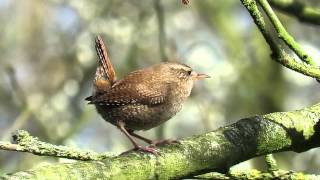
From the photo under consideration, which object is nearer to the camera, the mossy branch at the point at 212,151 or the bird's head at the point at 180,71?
the mossy branch at the point at 212,151

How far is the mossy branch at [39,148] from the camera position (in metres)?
2.12

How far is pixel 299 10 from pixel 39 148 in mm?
1536

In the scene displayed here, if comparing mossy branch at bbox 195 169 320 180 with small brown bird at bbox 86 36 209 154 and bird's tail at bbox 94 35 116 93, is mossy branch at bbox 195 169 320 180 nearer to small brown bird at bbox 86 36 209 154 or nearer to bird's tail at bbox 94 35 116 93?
small brown bird at bbox 86 36 209 154

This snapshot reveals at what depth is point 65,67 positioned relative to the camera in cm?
696

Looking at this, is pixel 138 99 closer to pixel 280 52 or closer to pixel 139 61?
pixel 280 52

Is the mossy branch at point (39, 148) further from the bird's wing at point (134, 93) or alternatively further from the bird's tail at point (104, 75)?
the bird's tail at point (104, 75)

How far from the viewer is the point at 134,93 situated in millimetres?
3184

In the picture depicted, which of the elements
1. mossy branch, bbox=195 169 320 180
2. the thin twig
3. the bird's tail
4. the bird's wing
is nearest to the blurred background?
the bird's tail

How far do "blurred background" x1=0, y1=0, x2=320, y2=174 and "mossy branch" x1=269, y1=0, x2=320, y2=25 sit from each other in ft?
7.33

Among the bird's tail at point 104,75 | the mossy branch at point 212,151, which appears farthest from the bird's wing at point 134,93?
the mossy branch at point 212,151

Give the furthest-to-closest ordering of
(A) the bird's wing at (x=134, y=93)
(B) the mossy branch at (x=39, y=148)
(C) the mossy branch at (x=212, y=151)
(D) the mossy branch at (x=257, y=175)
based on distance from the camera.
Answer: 1. (A) the bird's wing at (x=134, y=93)
2. (D) the mossy branch at (x=257, y=175)
3. (B) the mossy branch at (x=39, y=148)
4. (C) the mossy branch at (x=212, y=151)

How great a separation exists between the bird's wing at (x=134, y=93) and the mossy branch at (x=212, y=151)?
33.1 inches

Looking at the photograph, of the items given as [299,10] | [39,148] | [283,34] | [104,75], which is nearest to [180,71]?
[104,75]

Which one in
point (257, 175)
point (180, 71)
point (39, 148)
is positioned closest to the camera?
point (39, 148)
